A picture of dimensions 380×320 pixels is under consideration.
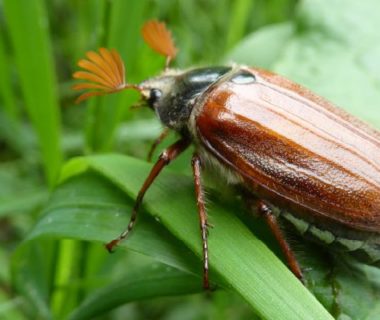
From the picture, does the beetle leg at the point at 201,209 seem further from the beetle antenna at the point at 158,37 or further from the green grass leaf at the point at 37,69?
the green grass leaf at the point at 37,69

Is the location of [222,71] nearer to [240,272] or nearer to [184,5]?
[240,272]

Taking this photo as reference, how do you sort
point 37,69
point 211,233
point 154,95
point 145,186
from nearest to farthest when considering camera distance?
point 211,233, point 145,186, point 154,95, point 37,69

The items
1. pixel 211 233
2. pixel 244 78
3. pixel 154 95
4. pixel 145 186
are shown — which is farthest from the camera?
pixel 154 95

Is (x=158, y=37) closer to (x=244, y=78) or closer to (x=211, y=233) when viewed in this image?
(x=244, y=78)

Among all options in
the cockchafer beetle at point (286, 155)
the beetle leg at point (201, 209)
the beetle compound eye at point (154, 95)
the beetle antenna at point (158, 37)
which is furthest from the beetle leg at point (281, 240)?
the beetle antenna at point (158, 37)

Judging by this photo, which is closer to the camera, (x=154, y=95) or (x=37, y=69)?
(x=154, y=95)

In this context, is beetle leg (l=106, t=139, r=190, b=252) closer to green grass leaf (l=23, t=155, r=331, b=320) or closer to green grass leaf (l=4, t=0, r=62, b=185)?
green grass leaf (l=23, t=155, r=331, b=320)

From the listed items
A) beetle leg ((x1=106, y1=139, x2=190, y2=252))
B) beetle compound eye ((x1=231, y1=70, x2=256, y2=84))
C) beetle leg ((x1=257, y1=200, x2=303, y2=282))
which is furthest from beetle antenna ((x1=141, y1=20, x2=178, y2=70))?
beetle leg ((x1=257, y1=200, x2=303, y2=282))

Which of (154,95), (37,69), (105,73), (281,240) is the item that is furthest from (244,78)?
(37,69)

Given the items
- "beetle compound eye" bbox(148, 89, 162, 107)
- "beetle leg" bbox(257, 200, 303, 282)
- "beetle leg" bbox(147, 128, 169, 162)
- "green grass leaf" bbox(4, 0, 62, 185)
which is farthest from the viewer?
"green grass leaf" bbox(4, 0, 62, 185)
